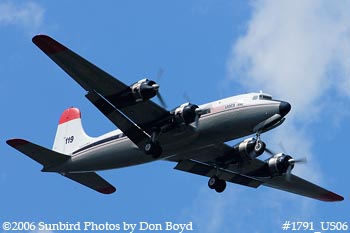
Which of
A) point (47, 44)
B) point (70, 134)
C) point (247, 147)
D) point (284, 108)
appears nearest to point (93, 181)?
point (70, 134)

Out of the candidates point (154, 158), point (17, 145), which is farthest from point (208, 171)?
point (17, 145)

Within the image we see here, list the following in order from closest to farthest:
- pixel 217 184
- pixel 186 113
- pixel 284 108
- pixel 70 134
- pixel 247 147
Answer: pixel 284 108
pixel 186 113
pixel 247 147
pixel 217 184
pixel 70 134

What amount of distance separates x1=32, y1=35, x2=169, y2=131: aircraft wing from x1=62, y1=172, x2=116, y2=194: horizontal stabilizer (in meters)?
6.34

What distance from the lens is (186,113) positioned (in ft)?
133

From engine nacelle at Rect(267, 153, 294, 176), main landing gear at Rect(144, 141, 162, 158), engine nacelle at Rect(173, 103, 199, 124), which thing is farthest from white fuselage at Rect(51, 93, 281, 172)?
engine nacelle at Rect(267, 153, 294, 176)

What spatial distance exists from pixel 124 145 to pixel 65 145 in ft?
20.7

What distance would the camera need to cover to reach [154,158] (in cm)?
4238

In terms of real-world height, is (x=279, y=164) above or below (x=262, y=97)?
above

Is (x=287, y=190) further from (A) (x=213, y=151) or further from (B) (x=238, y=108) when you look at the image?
(B) (x=238, y=108)

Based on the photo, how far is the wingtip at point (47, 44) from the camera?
38.4 meters

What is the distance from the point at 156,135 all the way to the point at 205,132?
2687 mm

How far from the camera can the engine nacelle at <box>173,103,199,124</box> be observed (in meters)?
40.4

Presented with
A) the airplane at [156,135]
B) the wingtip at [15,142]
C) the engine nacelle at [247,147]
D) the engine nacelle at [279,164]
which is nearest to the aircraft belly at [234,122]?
the airplane at [156,135]

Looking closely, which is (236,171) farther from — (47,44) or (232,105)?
(47,44)
